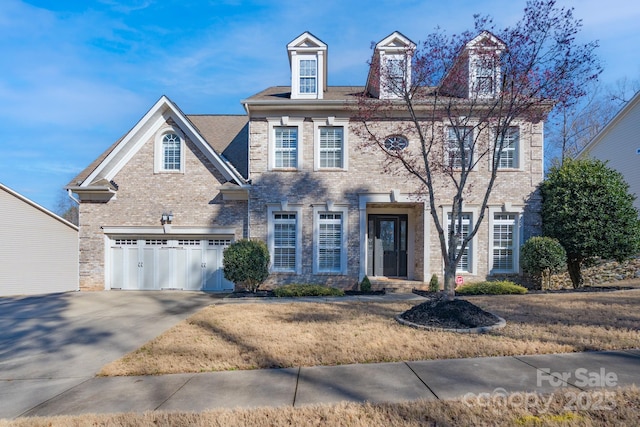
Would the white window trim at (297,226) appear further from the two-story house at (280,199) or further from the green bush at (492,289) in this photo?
the green bush at (492,289)

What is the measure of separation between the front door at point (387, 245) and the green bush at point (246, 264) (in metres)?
4.65

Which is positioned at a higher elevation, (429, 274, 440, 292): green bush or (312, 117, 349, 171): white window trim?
(312, 117, 349, 171): white window trim

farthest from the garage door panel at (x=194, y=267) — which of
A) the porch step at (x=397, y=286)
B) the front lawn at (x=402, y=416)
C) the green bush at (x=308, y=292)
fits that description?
the front lawn at (x=402, y=416)

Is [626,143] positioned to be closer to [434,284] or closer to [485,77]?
[434,284]

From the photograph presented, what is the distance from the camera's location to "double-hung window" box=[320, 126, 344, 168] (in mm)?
13062

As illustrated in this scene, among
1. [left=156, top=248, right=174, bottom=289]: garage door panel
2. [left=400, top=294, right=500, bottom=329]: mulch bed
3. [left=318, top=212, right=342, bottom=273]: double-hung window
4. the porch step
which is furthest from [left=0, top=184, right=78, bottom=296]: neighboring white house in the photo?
[left=400, top=294, right=500, bottom=329]: mulch bed

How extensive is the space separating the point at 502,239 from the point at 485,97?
6681 mm

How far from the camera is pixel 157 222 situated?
13188 mm

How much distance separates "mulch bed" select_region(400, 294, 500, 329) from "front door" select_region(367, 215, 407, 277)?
22.2 feet

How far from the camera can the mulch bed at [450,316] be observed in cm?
646

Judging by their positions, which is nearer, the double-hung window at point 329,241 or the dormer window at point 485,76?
the dormer window at point 485,76

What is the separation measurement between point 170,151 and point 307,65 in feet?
21.0

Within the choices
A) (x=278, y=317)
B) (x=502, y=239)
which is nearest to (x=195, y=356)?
(x=278, y=317)

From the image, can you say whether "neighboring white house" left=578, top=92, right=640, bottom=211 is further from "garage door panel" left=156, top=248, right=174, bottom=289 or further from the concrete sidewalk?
"garage door panel" left=156, top=248, right=174, bottom=289
